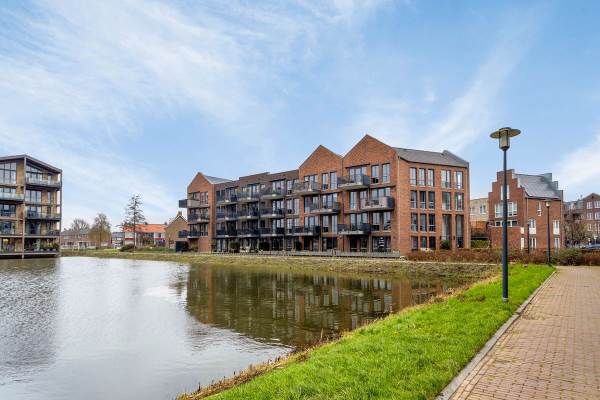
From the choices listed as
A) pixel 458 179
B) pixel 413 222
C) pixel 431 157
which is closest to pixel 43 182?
pixel 413 222

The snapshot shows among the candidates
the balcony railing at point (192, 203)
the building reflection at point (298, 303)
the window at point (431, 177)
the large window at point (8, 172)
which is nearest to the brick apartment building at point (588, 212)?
the window at point (431, 177)

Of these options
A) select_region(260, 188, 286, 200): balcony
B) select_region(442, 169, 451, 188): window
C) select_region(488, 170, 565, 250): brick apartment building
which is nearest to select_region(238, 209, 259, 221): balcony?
select_region(260, 188, 286, 200): balcony

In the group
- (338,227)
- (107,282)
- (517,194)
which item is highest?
(517,194)

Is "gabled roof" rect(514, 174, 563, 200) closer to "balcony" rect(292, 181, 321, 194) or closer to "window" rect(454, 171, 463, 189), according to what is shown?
"window" rect(454, 171, 463, 189)

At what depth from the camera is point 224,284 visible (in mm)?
26312

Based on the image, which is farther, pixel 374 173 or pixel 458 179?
pixel 458 179

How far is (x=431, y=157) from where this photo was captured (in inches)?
1763

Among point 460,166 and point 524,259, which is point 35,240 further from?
point 524,259

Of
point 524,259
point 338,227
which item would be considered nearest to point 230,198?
point 338,227

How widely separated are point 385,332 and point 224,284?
1865 centimetres

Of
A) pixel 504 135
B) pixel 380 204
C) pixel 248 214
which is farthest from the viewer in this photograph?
pixel 248 214

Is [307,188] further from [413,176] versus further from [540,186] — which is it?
[540,186]

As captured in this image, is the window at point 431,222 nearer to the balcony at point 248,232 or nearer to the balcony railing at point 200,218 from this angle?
the balcony at point 248,232

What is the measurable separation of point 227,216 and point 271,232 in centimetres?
1091
